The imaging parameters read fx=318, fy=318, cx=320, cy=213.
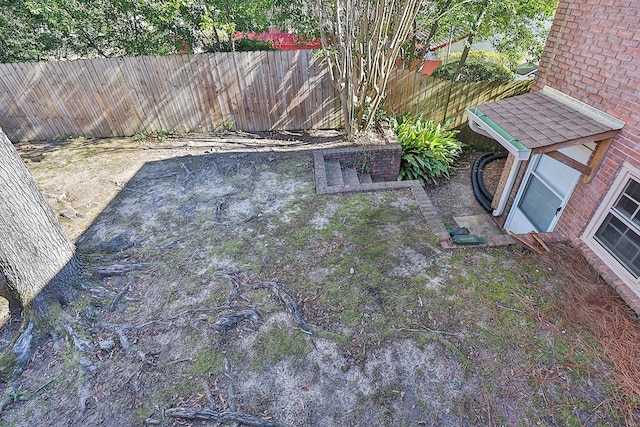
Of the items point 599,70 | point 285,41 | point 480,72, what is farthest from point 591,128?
point 285,41

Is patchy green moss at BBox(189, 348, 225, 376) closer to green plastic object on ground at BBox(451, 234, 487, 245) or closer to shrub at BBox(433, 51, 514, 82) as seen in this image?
green plastic object on ground at BBox(451, 234, 487, 245)

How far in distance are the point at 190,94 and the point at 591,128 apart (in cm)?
728

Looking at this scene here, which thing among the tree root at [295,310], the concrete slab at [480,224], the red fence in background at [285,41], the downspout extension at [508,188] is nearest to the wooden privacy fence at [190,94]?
the downspout extension at [508,188]

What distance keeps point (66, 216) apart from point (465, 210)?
283 inches

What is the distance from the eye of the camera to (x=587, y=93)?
3.96m

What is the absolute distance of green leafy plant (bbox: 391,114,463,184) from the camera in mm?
6930

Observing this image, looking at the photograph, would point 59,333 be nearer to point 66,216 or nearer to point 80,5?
point 66,216

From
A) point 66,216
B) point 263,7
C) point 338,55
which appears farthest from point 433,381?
point 263,7

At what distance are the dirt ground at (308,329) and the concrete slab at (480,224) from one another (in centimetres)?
209

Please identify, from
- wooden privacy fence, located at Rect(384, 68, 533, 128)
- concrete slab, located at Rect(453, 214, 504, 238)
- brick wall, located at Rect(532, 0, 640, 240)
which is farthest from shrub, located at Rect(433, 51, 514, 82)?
brick wall, located at Rect(532, 0, 640, 240)

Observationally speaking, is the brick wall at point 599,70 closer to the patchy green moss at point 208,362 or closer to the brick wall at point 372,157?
the brick wall at point 372,157

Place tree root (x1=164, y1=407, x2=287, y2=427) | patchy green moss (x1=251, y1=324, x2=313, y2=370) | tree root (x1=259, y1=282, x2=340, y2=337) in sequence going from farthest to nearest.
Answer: tree root (x1=259, y1=282, x2=340, y2=337) < patchy green moss (x1=251, y1=324, x2=313, y2=370) < tree root (x1=164, y1=407, x2=287, y2=427)

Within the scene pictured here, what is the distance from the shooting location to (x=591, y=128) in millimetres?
3656

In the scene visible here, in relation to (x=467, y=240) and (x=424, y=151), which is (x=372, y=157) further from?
(x=467, y=240)
